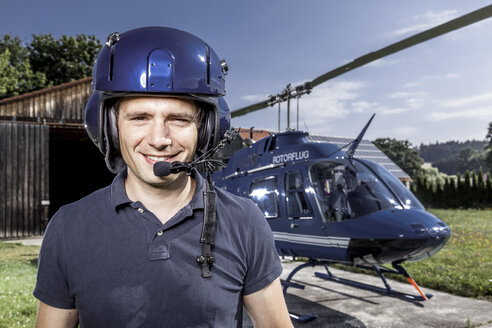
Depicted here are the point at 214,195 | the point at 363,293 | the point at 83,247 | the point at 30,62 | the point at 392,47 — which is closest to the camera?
the point at 83,247

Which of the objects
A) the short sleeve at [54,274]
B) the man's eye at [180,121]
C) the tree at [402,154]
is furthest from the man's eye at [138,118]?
the tree at [402,154]

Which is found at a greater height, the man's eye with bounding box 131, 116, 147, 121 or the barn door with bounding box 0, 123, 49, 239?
the man's eye with bounding box 131, 116, 147, 121

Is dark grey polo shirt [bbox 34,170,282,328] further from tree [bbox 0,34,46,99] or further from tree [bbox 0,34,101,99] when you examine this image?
tree [bbox 0,34,101,99]

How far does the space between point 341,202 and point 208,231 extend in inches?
177

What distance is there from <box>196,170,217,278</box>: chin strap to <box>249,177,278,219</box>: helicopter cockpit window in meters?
5.06

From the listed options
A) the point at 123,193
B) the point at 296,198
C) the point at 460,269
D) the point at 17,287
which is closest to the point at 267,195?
the point at 296,198

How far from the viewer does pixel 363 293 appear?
680 centimetres

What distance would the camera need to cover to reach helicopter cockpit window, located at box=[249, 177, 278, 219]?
656cm

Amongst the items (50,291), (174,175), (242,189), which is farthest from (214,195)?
(242,189)

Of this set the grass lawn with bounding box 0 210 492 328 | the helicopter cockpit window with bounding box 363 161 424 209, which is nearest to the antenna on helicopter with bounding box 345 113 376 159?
the helicopter cockpit window with bounding box 363 161 424 209

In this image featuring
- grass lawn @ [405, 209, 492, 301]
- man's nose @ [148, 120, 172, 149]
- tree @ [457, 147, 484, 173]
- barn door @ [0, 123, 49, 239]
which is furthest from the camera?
tree @ [457, 147, 484, 173]

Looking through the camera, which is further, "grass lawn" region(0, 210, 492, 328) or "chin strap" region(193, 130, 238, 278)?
"grass lawn" region(0, 210, 492, 328)

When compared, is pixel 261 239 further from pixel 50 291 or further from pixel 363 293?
pixel 363 293

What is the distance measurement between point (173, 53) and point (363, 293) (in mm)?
6358
